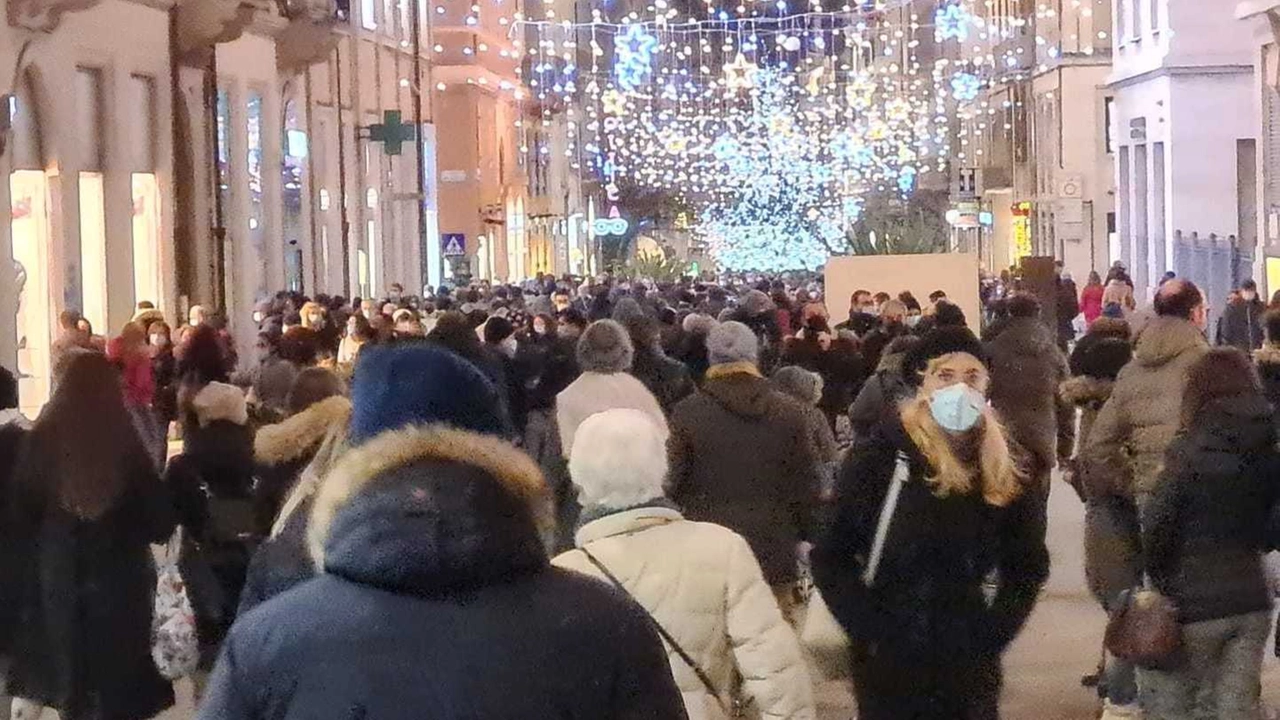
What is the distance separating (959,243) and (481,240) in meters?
17.5

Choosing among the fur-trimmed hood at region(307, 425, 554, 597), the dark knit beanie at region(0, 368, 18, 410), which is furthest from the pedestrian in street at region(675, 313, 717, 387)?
the fur-trimmed hood at region(307, 425, 554, 597)

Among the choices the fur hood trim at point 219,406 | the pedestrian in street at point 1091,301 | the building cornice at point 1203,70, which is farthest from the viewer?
the building cornice at point 1203,70

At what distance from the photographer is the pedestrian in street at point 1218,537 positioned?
768 cm

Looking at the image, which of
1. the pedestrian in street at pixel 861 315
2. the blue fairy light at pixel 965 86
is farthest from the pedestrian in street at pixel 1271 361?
the blue fairy light at pixel 965 86

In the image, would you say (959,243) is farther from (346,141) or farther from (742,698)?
(742,698)

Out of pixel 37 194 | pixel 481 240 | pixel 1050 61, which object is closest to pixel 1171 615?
pixel 37 194

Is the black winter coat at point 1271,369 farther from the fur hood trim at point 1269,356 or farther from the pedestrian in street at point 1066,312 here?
the pedestrian in street at point 1066,312

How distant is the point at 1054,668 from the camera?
11820 millimetres

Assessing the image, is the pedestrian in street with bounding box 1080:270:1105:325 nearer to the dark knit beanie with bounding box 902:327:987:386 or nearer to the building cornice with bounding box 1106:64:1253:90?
the building cornice with bounding box 1106:64:1253:90

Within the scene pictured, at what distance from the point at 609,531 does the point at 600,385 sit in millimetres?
5552

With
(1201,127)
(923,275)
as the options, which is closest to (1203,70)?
(1201,127)

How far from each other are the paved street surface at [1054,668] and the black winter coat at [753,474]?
1395 millimetres

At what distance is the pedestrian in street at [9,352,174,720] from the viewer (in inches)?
316

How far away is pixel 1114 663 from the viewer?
33.1 feet
